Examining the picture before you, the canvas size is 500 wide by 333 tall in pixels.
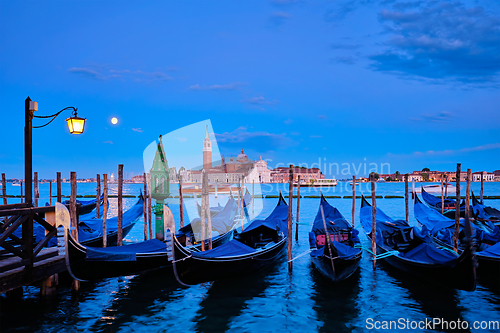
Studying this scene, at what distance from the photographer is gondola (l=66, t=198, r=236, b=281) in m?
4.55

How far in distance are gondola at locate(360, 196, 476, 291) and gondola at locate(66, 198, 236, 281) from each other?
13.7ft

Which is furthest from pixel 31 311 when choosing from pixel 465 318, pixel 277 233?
pixel 465 318

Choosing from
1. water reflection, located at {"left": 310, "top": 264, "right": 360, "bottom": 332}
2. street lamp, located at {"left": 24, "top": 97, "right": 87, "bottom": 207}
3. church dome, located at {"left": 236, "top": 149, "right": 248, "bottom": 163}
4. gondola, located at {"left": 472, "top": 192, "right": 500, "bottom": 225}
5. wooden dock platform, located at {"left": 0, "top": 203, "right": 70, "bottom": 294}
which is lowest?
water reflection, located at {"left": 310, "top": 264, "right": 360, "bottom": 332}

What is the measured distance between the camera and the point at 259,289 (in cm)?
559

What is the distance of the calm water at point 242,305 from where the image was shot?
13.9ft

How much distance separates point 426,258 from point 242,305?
3.00m

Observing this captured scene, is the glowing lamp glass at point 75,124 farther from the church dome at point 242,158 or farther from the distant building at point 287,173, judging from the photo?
the church dome at point 242,158

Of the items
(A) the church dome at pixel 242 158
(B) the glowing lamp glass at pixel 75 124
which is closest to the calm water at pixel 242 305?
(B) the glowing lamp glass at pixel 75 124

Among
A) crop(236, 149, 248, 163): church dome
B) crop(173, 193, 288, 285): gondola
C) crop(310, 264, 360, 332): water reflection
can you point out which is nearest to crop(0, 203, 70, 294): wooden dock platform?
crop(173, 193, 288, 285): gondola

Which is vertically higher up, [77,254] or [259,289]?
[77,254]

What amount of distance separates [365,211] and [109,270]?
757 centimetres

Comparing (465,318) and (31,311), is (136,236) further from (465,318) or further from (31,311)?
(465,318)

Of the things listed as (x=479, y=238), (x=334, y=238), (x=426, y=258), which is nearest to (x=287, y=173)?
(x=479, y=238)

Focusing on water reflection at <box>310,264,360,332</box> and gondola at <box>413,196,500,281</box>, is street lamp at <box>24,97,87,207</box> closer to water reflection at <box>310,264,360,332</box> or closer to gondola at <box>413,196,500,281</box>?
water reflection at <box>310,264,360,332</box>
